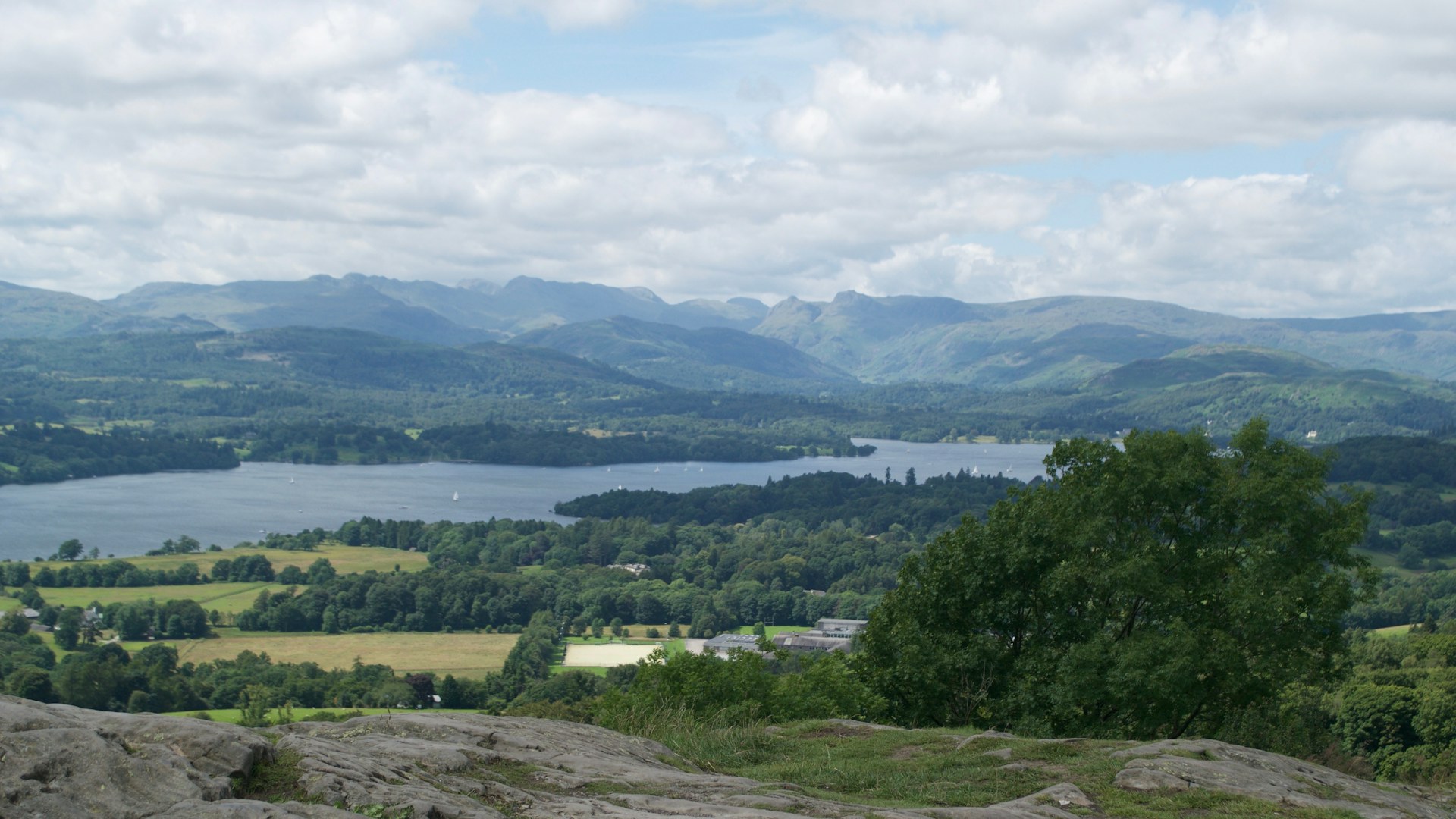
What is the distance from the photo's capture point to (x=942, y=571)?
888 inches

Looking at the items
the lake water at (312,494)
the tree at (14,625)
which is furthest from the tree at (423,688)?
the lake water at (312,494)

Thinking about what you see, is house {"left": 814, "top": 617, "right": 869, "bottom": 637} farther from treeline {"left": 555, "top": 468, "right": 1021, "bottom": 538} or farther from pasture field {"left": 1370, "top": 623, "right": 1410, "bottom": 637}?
treeline {"left": 555, "top": 468, "right": 1021, "bottom": 538}

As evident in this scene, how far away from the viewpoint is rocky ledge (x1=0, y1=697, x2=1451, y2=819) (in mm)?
7023

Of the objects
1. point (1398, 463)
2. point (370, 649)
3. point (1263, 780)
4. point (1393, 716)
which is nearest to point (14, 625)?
point (370, 649)

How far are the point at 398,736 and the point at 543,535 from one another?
94.5 meters

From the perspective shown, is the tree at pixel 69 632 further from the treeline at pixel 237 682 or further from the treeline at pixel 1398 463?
the treeline at pixel 1398 463

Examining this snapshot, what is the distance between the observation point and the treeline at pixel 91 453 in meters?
151

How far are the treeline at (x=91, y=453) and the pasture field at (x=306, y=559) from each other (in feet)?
241

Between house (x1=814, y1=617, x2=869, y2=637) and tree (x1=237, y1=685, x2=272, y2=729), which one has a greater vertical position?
tree (x1=237, y1=685, x2=272, y2=729)

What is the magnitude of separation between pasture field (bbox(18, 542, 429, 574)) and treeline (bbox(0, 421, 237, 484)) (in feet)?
241

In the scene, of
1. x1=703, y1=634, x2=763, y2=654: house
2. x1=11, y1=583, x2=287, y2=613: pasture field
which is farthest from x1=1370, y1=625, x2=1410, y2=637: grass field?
x1=11, y1=583, x2=287, y2=613: pasture field

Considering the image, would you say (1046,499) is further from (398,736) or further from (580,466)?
(580,466)

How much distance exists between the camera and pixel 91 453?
528ft

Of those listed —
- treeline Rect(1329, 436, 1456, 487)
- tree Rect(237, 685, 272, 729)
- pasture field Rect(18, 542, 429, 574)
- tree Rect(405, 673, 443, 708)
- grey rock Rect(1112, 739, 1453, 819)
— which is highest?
grey rock Rect(1112, 739, 1453, 819)
